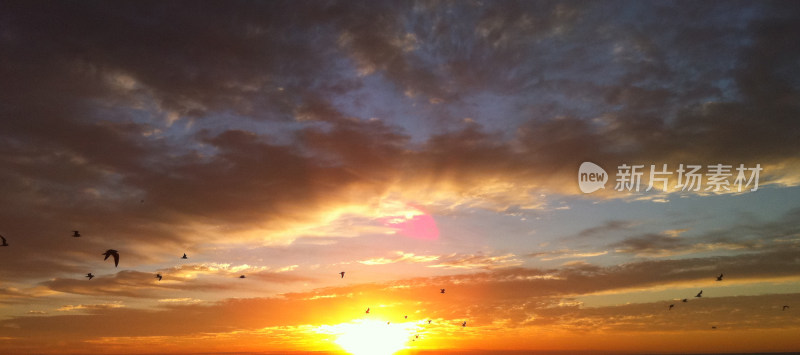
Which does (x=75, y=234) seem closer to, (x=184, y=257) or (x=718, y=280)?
(x=184, y=257)

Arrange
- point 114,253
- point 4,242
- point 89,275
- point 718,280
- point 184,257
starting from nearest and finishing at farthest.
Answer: point 4,242
point 114,253
point 89,275
point 184,257
point 718,280

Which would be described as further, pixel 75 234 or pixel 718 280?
pixel 718 280

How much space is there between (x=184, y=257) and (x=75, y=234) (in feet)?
38.8

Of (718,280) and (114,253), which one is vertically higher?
(114,253)

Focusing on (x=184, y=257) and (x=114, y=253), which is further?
(x=184, y=257)

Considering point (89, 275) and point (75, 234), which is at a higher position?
point (75, 234)

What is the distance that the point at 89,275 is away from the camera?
3334 cm

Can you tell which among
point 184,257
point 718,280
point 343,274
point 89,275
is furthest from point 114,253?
point 718,280

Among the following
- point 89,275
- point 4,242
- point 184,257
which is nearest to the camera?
point 4,242

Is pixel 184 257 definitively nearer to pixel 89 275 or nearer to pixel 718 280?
pixel 89 275

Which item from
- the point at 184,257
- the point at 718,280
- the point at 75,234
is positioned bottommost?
the point at 718,280

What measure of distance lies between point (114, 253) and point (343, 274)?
85.0 ft

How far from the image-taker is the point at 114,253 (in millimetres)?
24188

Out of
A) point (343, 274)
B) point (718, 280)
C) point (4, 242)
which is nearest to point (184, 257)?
point (4, 242)
